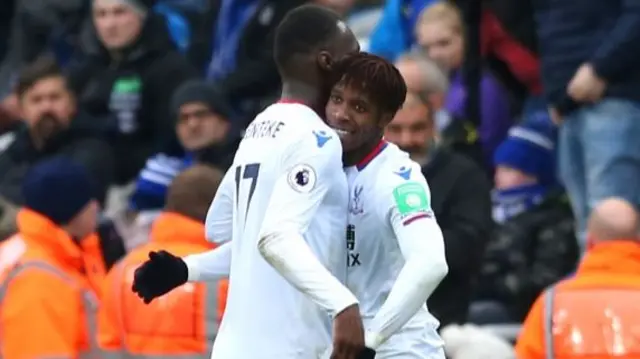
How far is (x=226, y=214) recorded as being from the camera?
23.7 feet

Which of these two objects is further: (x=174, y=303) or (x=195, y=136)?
(x=195, y=136)

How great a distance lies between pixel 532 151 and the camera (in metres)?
11.4

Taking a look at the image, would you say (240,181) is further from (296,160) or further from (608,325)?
(608,325)

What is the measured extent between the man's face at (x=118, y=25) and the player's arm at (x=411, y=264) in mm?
6573

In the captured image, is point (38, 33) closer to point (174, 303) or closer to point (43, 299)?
point (43, 299)

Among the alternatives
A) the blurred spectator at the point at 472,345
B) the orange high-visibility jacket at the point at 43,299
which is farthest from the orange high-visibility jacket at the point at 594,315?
the orange high-visibility jacket at the point at 43,299

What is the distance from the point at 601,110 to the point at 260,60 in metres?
2.93

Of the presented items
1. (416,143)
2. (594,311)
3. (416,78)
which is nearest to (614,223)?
(594,311)

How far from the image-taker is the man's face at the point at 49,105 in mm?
12617

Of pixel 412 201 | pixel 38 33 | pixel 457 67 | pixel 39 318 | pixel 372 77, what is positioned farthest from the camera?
pixel 38 33

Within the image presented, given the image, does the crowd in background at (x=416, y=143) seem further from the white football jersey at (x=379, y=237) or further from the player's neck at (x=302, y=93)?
the player's neck at (x=302, y=93)

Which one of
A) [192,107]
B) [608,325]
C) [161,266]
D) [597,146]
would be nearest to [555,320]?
[608,325]

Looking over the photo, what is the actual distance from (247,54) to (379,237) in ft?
20.5

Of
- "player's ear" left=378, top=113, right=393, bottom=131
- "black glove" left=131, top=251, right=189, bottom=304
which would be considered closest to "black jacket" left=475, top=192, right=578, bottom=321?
"black glove" left=131, top=251, right=189, bottom=304
